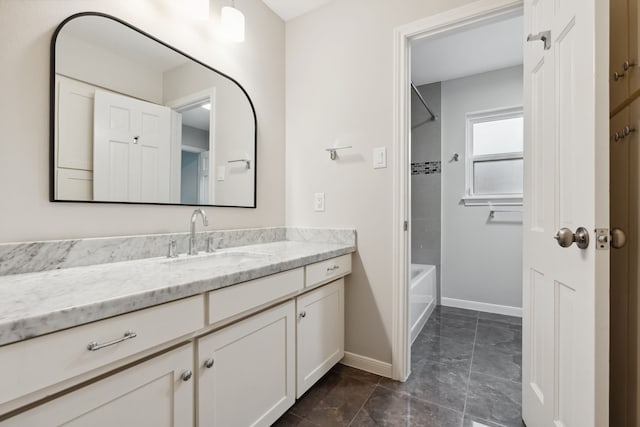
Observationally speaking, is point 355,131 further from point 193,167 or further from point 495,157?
point 495,157

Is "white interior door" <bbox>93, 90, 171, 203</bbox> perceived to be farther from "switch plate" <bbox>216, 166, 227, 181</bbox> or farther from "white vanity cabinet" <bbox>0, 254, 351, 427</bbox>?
"white vanity cabinet" <bbox>0, 254, 351, 427</bbox>

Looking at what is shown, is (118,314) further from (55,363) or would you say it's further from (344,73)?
(344,73)

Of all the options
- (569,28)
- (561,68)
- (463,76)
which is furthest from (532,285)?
(463,76)

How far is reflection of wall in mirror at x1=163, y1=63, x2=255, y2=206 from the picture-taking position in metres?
1.61

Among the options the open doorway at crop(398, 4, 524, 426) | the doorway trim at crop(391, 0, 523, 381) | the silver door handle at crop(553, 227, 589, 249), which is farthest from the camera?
the open doorway at crop(398, 4, 524, 426)

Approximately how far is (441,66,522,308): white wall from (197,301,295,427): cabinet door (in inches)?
94.2

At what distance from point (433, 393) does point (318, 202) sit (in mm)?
1327

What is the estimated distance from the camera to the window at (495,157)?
→ 293 cm

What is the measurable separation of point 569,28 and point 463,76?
246cm

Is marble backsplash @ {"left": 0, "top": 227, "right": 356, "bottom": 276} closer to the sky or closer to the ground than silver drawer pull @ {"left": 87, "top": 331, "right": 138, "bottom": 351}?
closer to the sky

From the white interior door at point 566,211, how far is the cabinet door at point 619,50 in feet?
0.52

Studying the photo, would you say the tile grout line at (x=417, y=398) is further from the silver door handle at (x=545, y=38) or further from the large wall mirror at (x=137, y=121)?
the silver door handle at (x=545, y=38)

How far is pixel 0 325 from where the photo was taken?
540mm

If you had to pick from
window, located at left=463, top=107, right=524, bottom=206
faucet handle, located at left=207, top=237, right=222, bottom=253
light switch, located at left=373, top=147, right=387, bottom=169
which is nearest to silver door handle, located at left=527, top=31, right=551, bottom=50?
light switch, located at left=373, top=147, right=387, bottom=169
